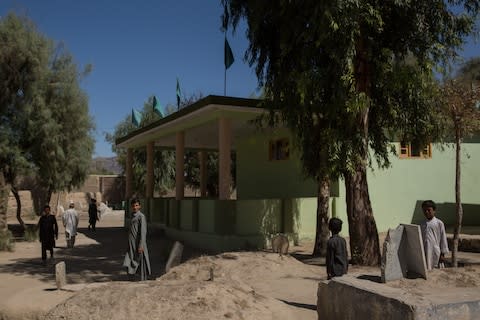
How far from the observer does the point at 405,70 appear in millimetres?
9328

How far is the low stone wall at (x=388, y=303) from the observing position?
173 inches

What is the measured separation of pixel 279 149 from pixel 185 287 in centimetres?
1166

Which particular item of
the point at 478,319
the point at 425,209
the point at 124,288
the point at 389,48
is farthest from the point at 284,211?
the point at 478,319

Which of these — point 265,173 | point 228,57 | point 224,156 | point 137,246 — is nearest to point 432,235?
point 137,246

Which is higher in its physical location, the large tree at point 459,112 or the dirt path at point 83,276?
the large tree at point 459,112

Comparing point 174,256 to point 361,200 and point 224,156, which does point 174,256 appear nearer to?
point 224,156

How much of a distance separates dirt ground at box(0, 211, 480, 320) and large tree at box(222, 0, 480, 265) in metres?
2.19

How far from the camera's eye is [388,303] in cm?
462

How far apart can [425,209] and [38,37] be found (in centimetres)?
1684

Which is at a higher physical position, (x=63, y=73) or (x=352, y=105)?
(x=63, y=73)

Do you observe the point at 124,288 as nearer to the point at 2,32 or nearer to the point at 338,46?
the point at 338,46

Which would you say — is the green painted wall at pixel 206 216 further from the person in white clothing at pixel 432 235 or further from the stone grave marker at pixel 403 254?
the stone grave marker at pixel 403 254

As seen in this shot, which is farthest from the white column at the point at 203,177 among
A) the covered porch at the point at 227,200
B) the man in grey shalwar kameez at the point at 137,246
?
the man in grey shalwar kameez at the point at 137,246

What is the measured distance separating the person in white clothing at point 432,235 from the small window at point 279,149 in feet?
31.2
